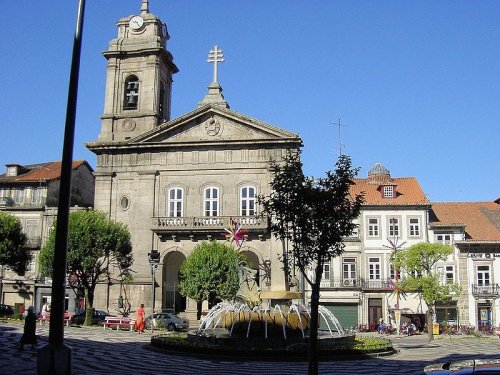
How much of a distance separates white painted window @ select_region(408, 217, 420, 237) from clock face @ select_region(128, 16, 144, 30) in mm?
26291

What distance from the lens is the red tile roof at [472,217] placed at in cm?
4750

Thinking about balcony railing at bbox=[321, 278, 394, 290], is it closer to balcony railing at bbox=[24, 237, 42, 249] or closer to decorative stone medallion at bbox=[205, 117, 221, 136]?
decorative stone medallion at bbox=[205, 117, 221, 136]

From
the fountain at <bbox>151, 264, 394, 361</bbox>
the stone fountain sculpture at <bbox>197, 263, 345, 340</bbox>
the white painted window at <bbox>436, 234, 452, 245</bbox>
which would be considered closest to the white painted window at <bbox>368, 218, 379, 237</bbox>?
the white painted window at <bbox>436, 234, 452, 245</bbox>

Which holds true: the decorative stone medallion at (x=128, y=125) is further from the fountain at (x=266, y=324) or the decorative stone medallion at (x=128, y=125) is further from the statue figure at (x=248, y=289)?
the fountain at (x=266, y=324)

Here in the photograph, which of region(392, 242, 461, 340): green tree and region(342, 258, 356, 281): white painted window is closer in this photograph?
region(392, 242, 461, 340): green tree

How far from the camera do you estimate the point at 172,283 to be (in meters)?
46.4

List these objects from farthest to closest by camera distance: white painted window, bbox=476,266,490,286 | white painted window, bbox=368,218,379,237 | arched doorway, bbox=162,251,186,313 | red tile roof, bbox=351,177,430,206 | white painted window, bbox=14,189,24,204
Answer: white painted window, bbox=14,189,24,204
red tile roof, bbox=351,177,430,206
white painted window, bbox=368,218,379,237
white painted window, bbox=476,266,490,286
arched doorway, bbox=162,251,186,313

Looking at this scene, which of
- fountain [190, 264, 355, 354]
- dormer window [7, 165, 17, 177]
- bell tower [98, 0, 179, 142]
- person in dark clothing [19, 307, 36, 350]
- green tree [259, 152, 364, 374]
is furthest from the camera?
dormer window [7, 165, 17, 177]

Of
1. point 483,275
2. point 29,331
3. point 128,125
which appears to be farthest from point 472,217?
point 29,331

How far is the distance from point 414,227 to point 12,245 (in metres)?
30.6

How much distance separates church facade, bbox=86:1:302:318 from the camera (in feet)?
144

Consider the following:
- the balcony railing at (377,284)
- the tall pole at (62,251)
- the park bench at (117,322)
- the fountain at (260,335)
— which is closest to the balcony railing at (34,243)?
the park bench at (117,322)

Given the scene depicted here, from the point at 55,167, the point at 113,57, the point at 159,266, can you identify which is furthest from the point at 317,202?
the point at 55,167

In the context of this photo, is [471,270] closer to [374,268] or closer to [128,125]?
[374,268]
